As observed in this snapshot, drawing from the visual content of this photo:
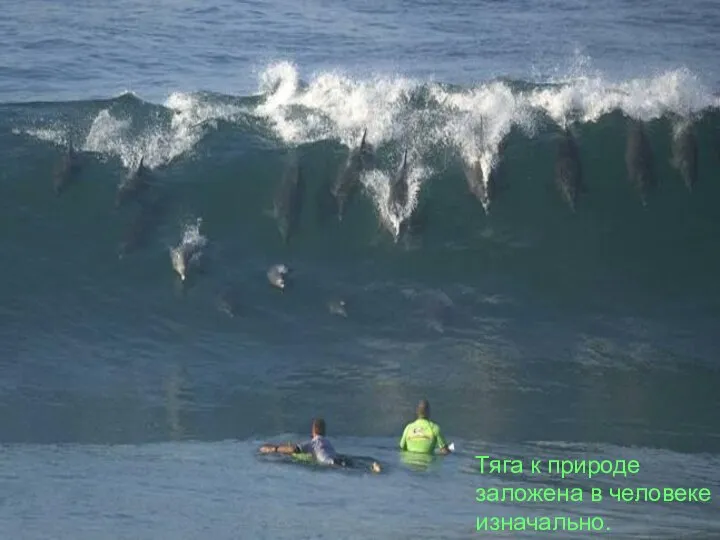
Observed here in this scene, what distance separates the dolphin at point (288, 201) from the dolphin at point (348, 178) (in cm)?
59

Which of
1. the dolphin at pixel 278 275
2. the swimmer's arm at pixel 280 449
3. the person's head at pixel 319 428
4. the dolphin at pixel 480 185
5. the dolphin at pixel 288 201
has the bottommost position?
the swimmer's arm at pixel 280 449

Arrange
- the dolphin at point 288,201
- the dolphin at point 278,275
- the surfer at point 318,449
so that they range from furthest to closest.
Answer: the dolphin at point 288,201
the dolphin at point 278,275
the surfer at point 318,449

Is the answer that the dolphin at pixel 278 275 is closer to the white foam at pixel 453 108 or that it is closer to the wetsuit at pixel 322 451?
the white foam at pixel 453 108

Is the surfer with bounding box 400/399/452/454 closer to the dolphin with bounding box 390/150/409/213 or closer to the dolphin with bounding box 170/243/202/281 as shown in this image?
the dolphin with bounding box 170/243/202/281

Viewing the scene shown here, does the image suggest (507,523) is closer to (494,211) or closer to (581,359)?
(581,359)

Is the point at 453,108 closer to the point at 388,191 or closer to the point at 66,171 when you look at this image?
the point at 388,191

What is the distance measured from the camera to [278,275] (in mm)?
25203

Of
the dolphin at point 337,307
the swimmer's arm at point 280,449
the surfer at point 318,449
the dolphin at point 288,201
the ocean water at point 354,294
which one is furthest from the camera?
the dolphin at point 288,201

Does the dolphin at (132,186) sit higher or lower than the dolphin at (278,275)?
higher

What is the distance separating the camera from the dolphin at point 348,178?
26708 mm

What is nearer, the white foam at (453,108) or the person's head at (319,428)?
the person's head at (319,428)

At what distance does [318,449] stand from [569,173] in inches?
392

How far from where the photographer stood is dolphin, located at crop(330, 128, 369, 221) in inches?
1051

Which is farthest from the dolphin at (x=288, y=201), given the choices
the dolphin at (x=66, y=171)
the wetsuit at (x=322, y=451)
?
the wetsuit at (x=322, y=451)
